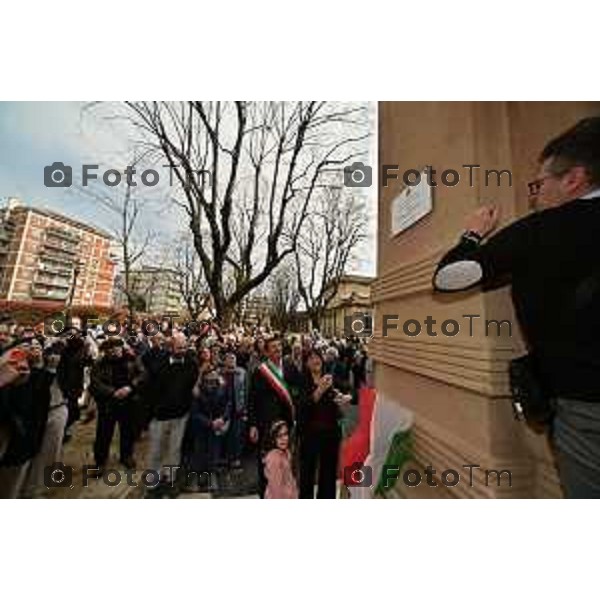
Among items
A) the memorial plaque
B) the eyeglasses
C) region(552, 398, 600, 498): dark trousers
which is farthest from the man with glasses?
the memorial plaque

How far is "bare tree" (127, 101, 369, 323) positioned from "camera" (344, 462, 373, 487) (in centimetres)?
94

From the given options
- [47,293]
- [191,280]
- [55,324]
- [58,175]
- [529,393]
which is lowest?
[529,393]

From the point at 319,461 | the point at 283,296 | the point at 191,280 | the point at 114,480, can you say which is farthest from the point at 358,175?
the point at 114,480

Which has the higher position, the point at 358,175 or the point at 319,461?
the point at 358,175

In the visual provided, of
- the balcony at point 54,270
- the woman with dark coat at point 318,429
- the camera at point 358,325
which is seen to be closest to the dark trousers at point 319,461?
the woman with dark coat at point 318,429

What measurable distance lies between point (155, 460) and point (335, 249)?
1256 millimetres

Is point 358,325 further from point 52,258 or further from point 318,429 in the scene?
point 52,258

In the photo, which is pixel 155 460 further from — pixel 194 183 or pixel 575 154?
pixel 575 154

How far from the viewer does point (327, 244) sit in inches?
79.2

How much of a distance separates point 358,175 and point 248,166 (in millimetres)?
529

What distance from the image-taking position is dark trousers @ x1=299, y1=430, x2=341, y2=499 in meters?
1.79

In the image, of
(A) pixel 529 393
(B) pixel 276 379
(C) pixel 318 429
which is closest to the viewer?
(A) pixel 529 393

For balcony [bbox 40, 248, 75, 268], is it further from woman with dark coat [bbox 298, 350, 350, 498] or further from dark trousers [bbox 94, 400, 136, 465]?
woman with dark coat [bbox 298, 350, 350, 498]

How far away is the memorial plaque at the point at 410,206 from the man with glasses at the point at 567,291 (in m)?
0.55
